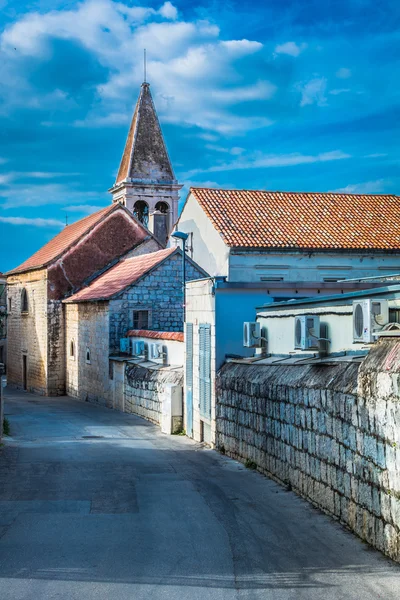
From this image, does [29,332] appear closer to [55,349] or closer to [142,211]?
[55,349]

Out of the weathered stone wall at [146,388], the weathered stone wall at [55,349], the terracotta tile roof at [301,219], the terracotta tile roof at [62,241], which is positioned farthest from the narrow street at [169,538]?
the terracotta tile roof at [62,241]

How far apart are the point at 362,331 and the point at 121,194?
37.4 m

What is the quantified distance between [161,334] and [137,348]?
2891 mm

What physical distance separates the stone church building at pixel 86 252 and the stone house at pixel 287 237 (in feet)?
9.84

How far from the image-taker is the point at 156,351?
86.3ft

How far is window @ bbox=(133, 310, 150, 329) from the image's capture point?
31609mm

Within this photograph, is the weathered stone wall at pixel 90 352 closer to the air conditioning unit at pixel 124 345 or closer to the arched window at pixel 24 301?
the air conditioning unit at pixel 124 345

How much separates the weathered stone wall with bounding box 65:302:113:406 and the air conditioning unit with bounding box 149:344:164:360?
474cm

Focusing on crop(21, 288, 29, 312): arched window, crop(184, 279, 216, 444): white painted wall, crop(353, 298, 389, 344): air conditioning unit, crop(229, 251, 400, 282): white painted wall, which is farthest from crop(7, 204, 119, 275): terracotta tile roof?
crop(353, 298, 389, 344): air conditioning unit

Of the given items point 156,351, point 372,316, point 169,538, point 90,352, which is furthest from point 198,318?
point 90,352

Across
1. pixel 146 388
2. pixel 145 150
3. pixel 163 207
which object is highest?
pixel 145 150

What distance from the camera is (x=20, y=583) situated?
741cm

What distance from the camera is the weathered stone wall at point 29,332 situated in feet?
131

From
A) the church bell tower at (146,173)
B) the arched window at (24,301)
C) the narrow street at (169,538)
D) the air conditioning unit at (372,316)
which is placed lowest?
the narrow street at (169,538)
